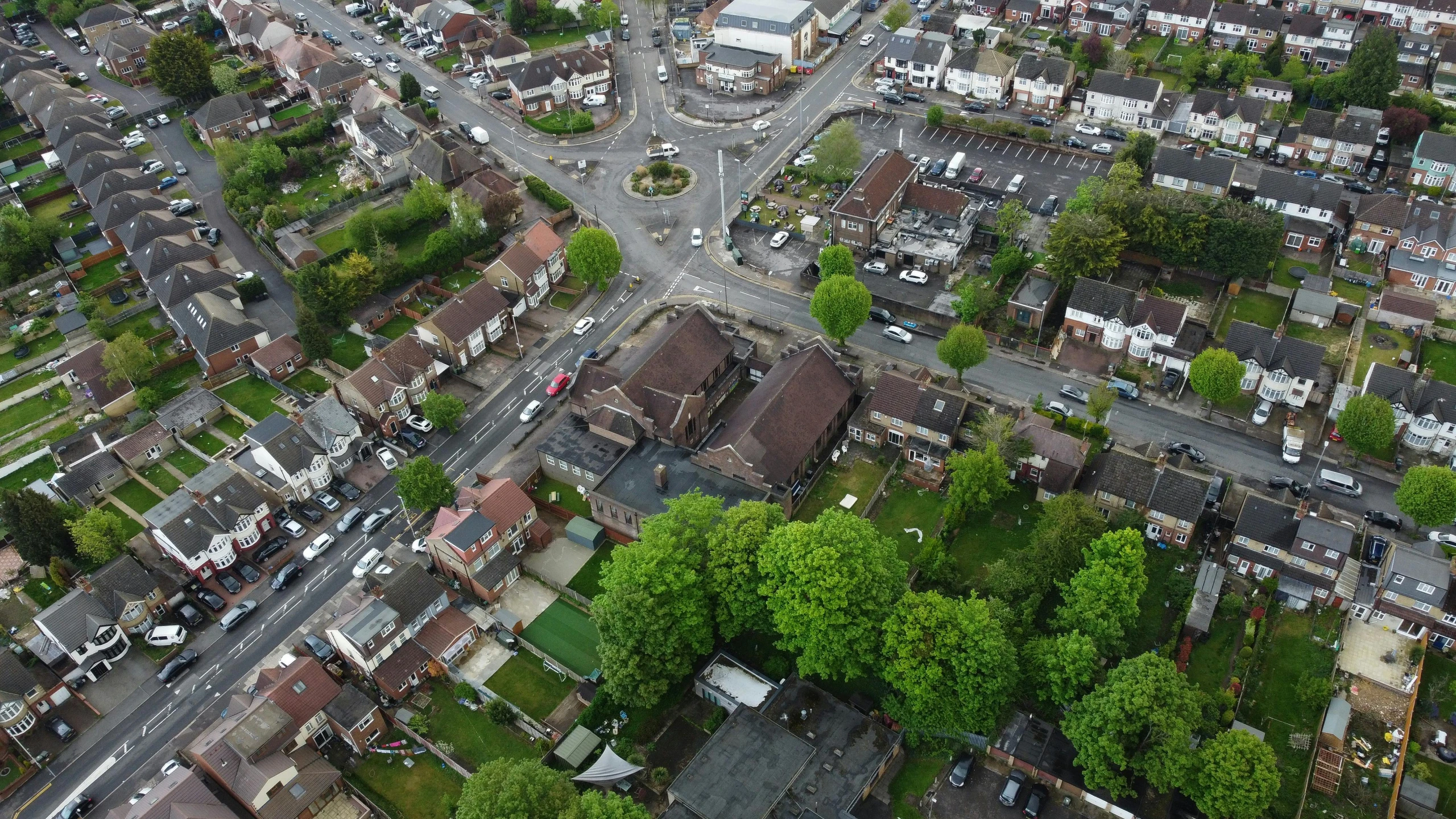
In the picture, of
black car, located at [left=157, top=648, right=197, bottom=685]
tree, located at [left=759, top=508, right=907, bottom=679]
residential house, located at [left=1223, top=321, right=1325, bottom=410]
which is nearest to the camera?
tree, located at [left=759, top=508, right=907, bottom=679]

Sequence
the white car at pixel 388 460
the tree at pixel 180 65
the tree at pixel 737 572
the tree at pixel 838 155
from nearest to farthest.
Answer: the tree at pixel 737 572
the white car at pixel 388 460
the tree at pixel 838 155
the tree at pixel 180 65

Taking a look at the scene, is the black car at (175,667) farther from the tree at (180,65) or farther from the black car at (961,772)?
the tree at (180,65)

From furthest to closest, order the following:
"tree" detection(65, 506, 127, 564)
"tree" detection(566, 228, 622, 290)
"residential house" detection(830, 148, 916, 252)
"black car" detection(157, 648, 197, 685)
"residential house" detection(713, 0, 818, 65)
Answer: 1. "residential house" detection(713, 0, 818, 65)
2. "residential house" detection(830, 148, 916, 252)
3. "tree" detection(566, 228, 622, 290)
4. "tree" detection(65, 506, 127, 564)
5. "black car" detection(157, 648, 197, 685)

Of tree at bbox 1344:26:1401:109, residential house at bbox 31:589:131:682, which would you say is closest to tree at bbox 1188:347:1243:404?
tree at bbox 1344:26:1401:109

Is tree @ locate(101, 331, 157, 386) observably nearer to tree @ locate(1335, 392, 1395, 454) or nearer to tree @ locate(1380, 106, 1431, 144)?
tree @ locate(1335, 392, 1395, 454)

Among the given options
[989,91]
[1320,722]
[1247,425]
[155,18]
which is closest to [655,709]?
[1320,722]

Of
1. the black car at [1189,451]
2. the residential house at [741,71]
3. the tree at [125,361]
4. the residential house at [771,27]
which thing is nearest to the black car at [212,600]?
the tree at [125,361]

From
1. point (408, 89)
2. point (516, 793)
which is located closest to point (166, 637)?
point (516, 793)
